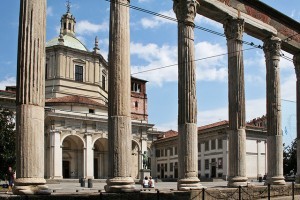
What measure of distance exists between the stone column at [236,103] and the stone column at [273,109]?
320cm

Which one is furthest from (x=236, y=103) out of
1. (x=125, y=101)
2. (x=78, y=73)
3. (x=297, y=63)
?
(x=78, y=73)

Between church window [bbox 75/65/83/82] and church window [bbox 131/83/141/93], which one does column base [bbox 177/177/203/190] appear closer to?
church window [bbox 75/65/83/82]

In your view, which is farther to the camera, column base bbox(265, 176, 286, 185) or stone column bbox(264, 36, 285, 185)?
stone column bbox(264, 36, 285, 185)

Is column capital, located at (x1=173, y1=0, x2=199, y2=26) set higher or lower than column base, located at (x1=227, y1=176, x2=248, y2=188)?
higher

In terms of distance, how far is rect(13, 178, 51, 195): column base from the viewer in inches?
508

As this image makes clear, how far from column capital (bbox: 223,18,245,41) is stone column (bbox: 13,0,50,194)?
34.6 feet

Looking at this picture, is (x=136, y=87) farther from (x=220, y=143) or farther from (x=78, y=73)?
(x=220, y=143)

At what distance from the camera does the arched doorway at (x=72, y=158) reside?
57.1 meters

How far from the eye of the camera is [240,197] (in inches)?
766

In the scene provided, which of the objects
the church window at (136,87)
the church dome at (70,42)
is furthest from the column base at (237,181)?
the church window at (136,87)

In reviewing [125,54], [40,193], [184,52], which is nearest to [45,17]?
[125,54]

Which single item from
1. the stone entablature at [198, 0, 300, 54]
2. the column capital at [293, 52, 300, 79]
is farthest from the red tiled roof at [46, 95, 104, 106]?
the stone entablature at [198, 0, 300, 54]

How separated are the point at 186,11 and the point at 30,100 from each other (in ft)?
28.0

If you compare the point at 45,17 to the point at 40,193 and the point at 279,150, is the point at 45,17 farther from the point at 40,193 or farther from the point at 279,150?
the point at 279,150
